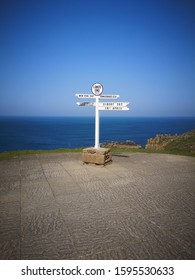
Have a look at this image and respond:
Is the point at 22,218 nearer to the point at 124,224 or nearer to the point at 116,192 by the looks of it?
the point at 124,224

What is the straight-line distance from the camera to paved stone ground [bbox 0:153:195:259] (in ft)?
11.2

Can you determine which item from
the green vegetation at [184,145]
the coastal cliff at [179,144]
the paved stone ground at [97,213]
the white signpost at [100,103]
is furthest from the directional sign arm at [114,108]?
the green vegetation at [184,145]

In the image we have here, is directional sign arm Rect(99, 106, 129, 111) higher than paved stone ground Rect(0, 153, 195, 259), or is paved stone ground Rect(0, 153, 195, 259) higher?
directional sign arm Rect(99, 106, 129, 111)

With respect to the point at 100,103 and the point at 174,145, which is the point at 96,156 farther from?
the point at 174,145

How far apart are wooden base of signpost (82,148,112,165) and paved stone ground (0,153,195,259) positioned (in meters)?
0.69

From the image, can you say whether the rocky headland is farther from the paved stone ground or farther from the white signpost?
the paved stone ground

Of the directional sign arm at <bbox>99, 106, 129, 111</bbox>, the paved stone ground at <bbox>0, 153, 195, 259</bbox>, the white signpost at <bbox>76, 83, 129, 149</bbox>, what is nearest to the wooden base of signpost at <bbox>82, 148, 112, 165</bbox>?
the white signpost at <bbox>76, 83, 129, 149</bbox>

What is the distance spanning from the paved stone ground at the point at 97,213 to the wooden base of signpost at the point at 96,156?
0.69 metres

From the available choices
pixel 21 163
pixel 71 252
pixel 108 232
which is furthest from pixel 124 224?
pixel 21 163

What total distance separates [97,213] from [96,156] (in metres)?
4.51

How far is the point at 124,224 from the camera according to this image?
13.9ft

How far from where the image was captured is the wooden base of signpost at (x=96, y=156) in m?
9.05
